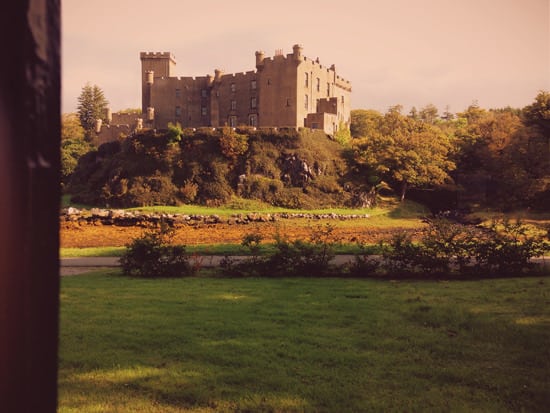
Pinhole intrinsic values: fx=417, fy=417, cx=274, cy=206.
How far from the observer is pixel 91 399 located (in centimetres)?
500

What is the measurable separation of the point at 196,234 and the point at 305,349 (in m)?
19.9

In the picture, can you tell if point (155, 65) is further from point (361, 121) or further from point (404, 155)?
point (404, 155)

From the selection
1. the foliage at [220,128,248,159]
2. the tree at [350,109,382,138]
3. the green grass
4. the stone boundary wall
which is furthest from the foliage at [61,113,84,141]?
the green grass

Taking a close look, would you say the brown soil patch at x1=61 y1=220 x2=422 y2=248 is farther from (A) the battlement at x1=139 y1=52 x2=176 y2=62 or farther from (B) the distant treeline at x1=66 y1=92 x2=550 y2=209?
(A) the battlement at x1=139 y1=52 x2=176 y2=62

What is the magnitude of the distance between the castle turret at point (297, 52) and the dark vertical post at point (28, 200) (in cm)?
5891

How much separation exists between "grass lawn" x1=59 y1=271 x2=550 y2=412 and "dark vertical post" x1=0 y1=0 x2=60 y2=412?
4310 mm

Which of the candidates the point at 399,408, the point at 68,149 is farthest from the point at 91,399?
the point at 68,149

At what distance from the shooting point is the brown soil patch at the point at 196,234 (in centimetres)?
2233

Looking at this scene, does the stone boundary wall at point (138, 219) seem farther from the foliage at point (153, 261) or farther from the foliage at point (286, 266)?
the foliage at point (286, 266)

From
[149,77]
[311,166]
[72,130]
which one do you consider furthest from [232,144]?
[72,130]

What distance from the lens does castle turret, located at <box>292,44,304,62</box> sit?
56062 mm

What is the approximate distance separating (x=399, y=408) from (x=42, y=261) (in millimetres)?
4924

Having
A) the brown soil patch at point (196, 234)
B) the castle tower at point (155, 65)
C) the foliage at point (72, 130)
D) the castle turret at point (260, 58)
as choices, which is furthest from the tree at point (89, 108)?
the brown soil patch at point (196, 234)

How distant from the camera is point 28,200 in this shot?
949 millimetres
